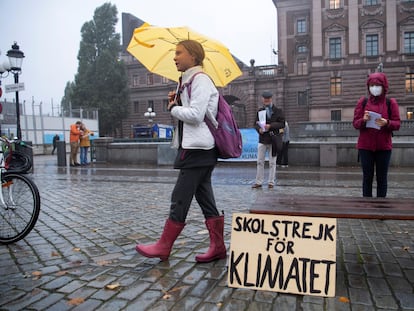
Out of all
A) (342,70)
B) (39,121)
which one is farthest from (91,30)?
(342,70)

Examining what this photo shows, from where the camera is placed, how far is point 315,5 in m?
48.4

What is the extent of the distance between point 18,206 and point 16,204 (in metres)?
0.06

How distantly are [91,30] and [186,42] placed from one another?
57.3 metres

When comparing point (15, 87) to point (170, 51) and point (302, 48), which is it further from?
point (302, 48)

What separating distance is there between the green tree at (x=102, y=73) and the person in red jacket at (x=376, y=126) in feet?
169

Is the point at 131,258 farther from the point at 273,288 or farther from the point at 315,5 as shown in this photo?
the point at 315,5

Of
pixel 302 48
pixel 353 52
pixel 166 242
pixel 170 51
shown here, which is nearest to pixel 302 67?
pixel 302 48

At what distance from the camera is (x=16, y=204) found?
4555 millimetres

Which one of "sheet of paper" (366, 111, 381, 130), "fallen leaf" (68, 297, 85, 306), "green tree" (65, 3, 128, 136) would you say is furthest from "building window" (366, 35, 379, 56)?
"fallen leaf" (68, 297, 85, 306)

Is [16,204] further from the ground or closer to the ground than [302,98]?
closer to the ground

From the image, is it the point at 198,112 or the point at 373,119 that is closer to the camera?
the point at 198,112

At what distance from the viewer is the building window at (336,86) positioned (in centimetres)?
4806

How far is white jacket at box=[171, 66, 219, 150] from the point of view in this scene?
3.28 meters

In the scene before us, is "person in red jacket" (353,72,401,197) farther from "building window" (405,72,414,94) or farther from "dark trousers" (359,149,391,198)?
"building window" (405,72,414,94)
